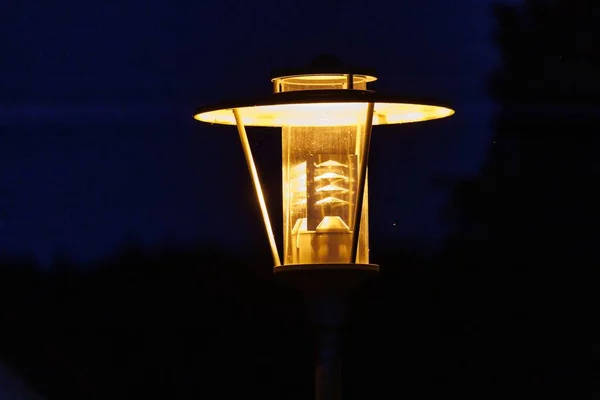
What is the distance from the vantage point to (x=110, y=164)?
420cm

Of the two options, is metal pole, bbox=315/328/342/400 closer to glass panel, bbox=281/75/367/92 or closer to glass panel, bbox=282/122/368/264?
glass panel, bbox=282/122/368/264

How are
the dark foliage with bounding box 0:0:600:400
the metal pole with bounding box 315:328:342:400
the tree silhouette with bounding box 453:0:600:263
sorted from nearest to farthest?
the metal pole with bounding box 315:328:342:400 < the dark foliage with bounding box 0:0:600:400 < the tree silhouette with bounding box 453:0:600:263

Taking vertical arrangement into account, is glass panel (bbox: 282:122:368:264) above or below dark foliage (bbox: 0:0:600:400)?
above

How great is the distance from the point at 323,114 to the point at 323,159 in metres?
0.11

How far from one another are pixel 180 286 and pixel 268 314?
28 centimetres

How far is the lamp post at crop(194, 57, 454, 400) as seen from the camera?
3098 millimetres

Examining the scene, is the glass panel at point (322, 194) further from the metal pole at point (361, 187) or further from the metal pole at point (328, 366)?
the metal pole at point (328, 366)

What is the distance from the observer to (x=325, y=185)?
312 cm

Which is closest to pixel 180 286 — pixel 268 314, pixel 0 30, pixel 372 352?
pixel 268 314

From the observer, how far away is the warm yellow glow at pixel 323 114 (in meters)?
3.13

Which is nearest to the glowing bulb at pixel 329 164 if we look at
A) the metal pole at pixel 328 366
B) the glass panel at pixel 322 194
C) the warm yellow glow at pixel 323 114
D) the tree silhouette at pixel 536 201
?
the glass panel at pixel 322 194

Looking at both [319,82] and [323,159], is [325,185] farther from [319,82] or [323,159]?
[319,82]

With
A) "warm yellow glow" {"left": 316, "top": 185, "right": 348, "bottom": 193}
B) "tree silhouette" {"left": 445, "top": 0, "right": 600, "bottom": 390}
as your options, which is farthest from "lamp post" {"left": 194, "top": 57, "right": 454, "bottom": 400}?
"tree silhouette" {"left": 445, "top": 0, "right": 600, "bottom": 390}

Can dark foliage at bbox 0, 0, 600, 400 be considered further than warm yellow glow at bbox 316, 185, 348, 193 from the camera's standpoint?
Yes
